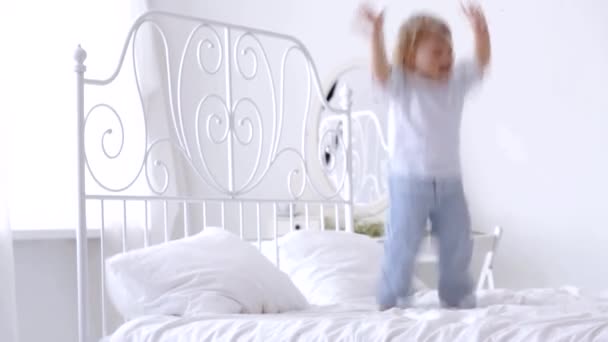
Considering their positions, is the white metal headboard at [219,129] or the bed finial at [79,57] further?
the white metal headboard at [219,129]

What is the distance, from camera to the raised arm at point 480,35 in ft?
7.27

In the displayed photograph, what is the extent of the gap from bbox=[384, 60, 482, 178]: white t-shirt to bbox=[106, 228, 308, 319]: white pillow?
43 centimetres

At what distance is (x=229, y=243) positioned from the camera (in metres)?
2.43

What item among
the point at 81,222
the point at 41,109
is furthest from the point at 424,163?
the point at 41,109

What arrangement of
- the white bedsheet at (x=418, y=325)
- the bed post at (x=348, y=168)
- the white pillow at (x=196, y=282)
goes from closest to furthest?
the white bedsheet at (x=418, y=325) → the white pillow at (x=196, y=282) → the bed post at (x=348, y=168)

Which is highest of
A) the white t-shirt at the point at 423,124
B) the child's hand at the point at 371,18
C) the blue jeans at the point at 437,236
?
the child's hand at the point at 371,18

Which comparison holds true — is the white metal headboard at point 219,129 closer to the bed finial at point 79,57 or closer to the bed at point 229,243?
the bed at point 229,243

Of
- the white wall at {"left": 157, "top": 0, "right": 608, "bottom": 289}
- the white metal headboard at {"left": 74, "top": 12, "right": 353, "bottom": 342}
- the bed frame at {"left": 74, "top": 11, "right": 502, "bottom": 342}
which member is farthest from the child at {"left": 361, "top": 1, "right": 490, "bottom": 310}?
the white wall at {"left": 157, "top": 0, "right": 608, "bottom": 289}

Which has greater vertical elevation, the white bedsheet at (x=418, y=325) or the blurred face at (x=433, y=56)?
the blurred face at (x=433, y=56)

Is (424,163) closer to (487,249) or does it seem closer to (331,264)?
(331,264)

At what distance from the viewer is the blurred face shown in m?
2.18

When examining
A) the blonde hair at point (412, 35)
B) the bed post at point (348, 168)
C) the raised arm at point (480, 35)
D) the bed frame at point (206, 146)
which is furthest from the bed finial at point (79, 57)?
the bed post at point (348, 168)

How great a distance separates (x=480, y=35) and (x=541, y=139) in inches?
48.5

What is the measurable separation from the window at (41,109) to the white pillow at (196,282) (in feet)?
2.69
